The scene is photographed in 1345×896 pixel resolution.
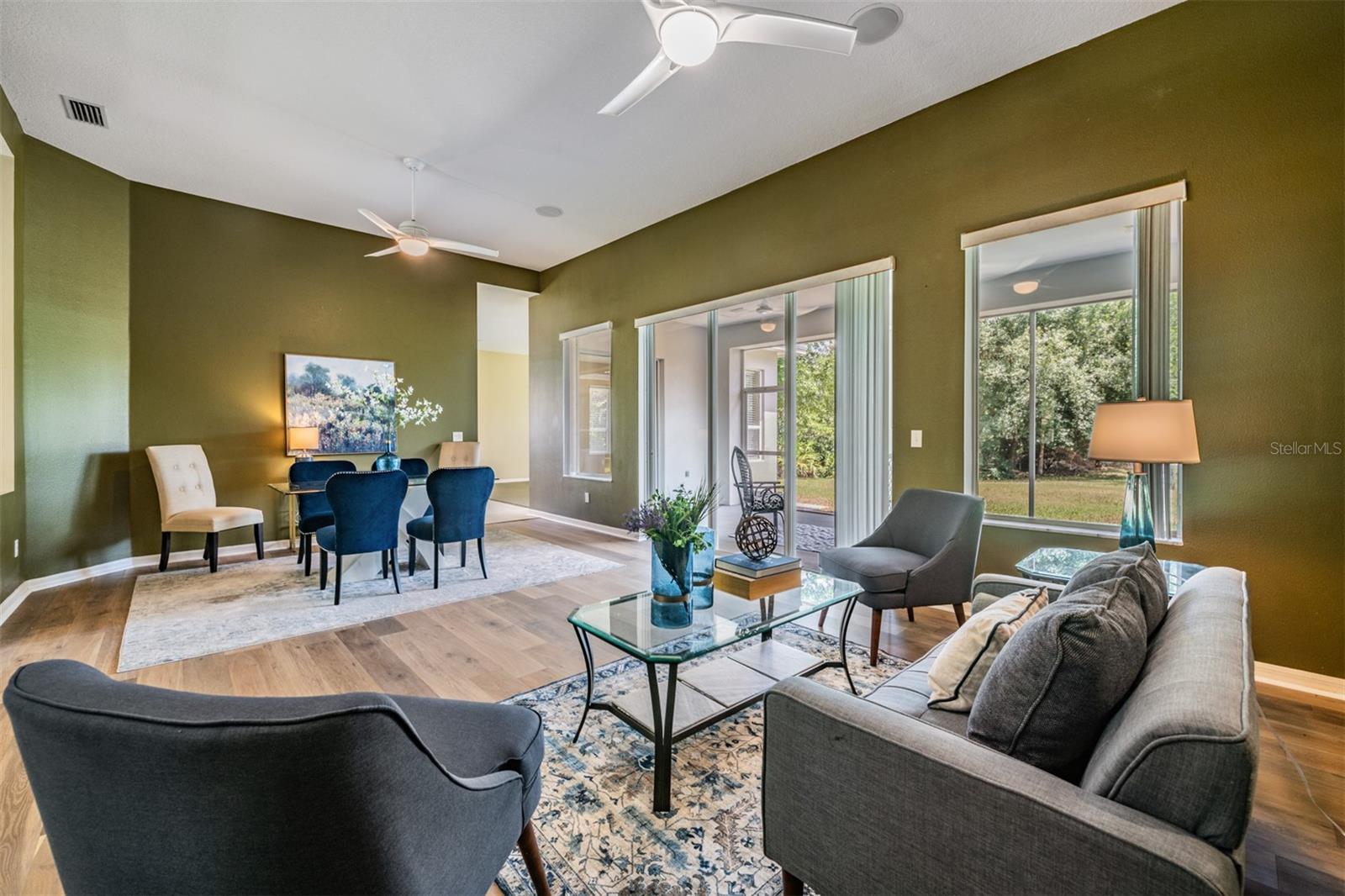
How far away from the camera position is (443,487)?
13.8 ft

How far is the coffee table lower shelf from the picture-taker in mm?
1800

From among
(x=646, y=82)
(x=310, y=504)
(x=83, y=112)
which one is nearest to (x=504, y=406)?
(x=310, y=504)

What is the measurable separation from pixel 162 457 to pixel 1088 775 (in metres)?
6.25

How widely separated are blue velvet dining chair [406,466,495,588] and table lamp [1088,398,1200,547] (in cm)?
381

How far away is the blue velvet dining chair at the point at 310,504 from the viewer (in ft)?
15.2

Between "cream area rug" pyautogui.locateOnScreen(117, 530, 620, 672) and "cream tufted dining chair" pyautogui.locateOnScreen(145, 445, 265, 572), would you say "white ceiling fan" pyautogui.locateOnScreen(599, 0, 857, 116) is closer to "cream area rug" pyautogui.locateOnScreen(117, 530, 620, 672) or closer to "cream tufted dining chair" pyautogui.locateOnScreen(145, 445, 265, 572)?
"cream area rug" pyautogui.locateOnScreen(117, 530, 620, 672)

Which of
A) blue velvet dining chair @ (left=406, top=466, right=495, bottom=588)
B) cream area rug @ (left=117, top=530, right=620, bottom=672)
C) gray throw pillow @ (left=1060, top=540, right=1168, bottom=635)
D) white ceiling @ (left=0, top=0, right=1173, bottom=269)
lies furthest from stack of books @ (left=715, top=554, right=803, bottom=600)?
white ceiling @ (left=0, top=0, right=1173, bottom=269)

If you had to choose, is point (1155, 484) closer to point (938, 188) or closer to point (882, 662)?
point (882, 662)

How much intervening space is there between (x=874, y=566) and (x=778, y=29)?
2549mm

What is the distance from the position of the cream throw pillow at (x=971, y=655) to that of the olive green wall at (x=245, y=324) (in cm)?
625

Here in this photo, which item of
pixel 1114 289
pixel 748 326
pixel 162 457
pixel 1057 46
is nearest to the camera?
pixel 1057 46

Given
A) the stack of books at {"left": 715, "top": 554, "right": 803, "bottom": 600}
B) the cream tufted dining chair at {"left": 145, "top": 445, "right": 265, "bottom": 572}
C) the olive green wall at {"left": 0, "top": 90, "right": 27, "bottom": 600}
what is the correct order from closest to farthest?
1. the stack of books at {"left": 715, "top": 554, "right": 803, "bottom": 600}
2. the olive green wall at {"left": 0, "top": 90, "right": 27, "bottom": 600}
3. the cream tufted dining chair at {"left": 145, "top": 445, "right": 265, "bottom": 572}

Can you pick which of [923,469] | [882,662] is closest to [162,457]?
[882,662]

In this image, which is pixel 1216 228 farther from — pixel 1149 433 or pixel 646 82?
pixel 646 82
